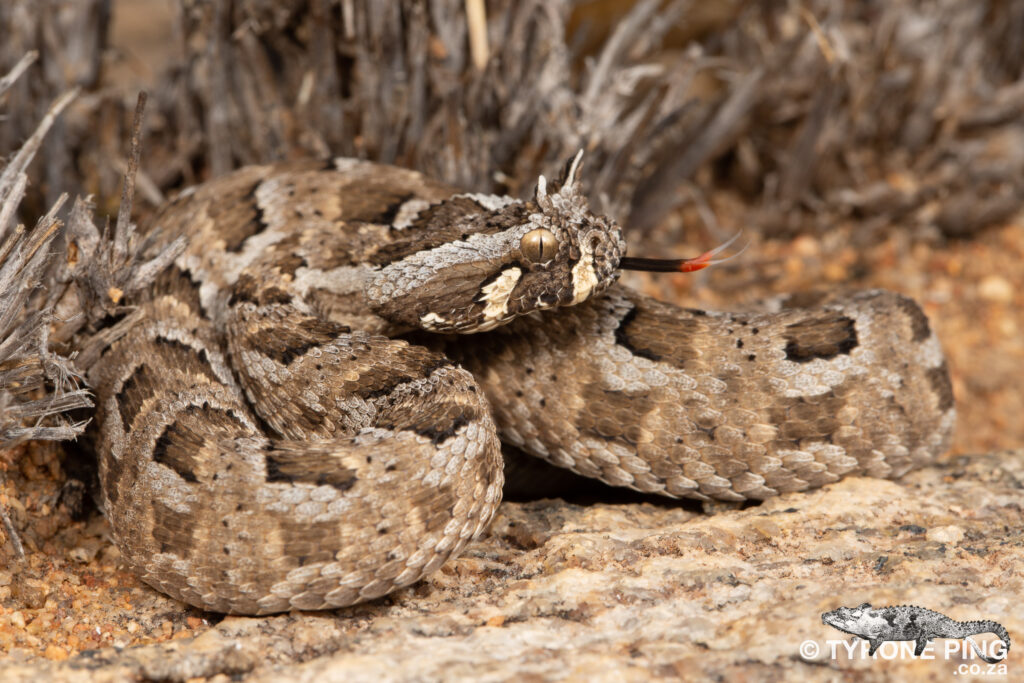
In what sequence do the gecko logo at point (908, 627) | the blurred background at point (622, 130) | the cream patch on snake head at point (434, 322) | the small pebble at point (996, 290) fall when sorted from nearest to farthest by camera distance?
1. the gecko logo at point (908, 627)
2. the cream patch on snake head at point (434, 322)
3. the blurred background at point (622, 130)
4. the small pebble at point (996, 290)

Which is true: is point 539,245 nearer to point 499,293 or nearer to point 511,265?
point 511,265

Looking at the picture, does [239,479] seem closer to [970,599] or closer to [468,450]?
[468,450]

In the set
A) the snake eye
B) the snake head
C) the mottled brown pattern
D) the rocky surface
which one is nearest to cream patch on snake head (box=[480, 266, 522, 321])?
the snake head

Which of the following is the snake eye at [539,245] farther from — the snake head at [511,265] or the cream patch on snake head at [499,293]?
the cream patch on snake head at [499,293]

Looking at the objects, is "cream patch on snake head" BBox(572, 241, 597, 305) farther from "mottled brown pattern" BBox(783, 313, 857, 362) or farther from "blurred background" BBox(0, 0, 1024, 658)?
"blurred background" BBox(0, 0, 1024, 658)

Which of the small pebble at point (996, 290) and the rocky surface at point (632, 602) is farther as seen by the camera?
the small pebble at point (996, 290)

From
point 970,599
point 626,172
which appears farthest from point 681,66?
point 970,599

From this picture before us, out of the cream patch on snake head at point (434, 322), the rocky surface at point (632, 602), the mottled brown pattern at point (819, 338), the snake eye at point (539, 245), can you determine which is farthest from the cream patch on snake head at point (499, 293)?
the mottled brown pattern at point (819, 338)
